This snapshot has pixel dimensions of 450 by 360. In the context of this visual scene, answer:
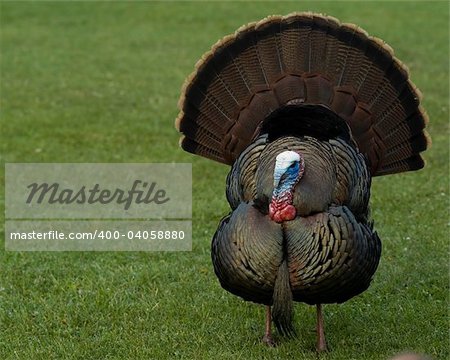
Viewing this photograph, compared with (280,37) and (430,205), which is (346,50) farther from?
(430,205)

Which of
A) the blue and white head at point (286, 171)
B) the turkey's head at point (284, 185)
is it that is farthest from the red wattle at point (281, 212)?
the blue and white head at point (286, 171)

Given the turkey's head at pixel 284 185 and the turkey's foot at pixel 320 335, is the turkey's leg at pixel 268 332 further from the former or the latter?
the turkey's head at pixel 284 185

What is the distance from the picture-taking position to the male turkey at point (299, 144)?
5793mm

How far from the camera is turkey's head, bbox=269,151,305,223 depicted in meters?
5.77

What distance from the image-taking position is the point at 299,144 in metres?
6.24

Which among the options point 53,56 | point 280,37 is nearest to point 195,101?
point 280,37

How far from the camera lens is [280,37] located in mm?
6922

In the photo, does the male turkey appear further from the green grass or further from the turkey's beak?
the green grass

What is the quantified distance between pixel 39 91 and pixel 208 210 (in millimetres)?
7232

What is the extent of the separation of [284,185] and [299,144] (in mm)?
511

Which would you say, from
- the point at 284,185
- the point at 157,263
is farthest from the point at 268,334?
the point at 157,263

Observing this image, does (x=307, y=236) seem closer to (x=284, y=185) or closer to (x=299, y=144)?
(x=284, y=185)

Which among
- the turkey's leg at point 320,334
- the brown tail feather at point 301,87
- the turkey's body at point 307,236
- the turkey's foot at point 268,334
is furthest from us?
the brown tail feather at point 301,87

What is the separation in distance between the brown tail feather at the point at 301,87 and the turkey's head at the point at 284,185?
35.8 inches
